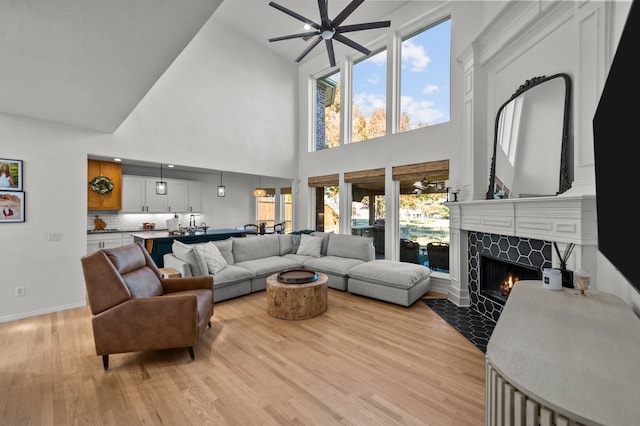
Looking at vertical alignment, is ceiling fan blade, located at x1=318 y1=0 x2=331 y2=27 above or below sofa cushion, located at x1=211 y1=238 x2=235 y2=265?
above

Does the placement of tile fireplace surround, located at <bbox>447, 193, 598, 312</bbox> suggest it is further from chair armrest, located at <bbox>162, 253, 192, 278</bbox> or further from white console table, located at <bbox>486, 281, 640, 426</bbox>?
chair armrest, located at <bbox>162, 253, 192, 278</bbox>

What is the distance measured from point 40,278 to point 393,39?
6893 millimetres

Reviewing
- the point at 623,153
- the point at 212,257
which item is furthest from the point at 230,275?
the point at 623,153

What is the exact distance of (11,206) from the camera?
11.1 ft

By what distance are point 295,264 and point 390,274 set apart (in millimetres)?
1784

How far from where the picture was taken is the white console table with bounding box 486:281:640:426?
72 centimetres

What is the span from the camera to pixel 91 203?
5133 mm

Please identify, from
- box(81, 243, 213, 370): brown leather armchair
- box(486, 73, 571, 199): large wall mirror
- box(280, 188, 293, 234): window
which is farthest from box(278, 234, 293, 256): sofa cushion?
box(486, 73, 571, 199): large wall mirror

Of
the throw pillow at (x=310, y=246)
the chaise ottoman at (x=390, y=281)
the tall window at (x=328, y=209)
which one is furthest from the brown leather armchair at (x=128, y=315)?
the tall window at (x=328, y=209)

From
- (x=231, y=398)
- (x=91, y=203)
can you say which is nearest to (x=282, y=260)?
(x=231, y=398)

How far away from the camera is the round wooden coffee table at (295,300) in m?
3.35

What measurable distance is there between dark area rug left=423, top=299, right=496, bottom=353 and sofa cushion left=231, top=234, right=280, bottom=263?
2.90 metres

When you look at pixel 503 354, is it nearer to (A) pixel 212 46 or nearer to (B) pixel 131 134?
(B) pixel 131 134

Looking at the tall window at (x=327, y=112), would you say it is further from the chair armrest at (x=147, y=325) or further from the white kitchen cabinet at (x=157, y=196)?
the chair armrest at (x=147, y=325)
